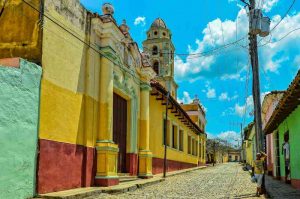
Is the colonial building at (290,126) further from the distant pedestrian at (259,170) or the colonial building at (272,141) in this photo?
the colonial building at (272,141)

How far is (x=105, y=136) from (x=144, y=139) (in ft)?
14.4

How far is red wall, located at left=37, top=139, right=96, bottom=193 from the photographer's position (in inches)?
339

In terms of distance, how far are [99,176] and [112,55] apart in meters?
3.68

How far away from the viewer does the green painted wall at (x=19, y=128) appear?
7363 millimetres

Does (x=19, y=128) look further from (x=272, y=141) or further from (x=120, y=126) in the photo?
(x=272, y=141)

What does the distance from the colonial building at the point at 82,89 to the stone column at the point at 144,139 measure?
39mm

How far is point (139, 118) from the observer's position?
1588 cm

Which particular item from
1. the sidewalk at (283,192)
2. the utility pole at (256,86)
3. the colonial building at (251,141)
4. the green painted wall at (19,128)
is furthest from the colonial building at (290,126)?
the colonial building at (251,141)

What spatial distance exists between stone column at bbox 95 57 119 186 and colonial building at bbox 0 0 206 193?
28mm

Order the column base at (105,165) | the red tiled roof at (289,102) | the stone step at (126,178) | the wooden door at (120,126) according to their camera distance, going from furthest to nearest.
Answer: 1. the wooden door at (120,126)
2. the stone step at (126,178)
3. the column base at (105,165)
4. the red tiled roof at (289,102)

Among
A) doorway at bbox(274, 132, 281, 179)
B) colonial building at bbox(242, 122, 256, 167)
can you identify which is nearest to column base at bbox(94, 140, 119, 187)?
doorway at bbox(274, 132, 281, 179)

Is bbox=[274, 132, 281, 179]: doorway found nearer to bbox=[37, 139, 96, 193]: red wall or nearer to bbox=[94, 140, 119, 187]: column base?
bbox=[94, 140, 119, 187]: column base

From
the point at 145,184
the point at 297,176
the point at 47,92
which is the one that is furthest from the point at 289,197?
the point at 47,92

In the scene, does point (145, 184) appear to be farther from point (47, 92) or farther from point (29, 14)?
point (29, 14)
